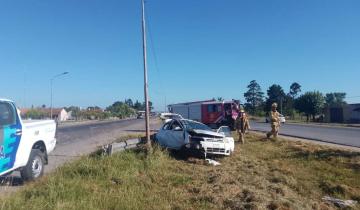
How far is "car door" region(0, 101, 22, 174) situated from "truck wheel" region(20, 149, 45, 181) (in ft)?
2.59

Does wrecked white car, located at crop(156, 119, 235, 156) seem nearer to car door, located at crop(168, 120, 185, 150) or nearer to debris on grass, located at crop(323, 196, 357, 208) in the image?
car door, located at crop(168, 120, 185, 150)

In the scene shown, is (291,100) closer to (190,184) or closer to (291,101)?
(291,101)

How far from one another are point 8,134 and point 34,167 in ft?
5.39

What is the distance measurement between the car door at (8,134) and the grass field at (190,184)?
2.21 ft

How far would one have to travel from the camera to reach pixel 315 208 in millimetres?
7098

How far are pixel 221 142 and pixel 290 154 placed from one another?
10.3 feet

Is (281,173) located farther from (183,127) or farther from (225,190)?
(183,127)

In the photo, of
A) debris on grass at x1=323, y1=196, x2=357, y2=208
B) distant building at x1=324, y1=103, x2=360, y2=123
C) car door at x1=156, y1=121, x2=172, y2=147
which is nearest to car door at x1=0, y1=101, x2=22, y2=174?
debris on grass at x1=323, y1=196, x2=357, y2=208

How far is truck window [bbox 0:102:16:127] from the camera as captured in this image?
25.9 feet

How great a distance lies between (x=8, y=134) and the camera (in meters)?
7.71

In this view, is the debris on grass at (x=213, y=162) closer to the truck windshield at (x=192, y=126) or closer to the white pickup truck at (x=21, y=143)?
the truck windshield at (x=192, y=126)

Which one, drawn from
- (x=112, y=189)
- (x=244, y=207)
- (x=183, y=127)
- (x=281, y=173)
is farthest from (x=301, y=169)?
(x=112, y=189)

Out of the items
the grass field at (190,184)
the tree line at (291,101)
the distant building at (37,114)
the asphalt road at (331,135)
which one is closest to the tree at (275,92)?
the tree line at (291,101)

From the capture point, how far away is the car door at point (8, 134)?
750 cm
